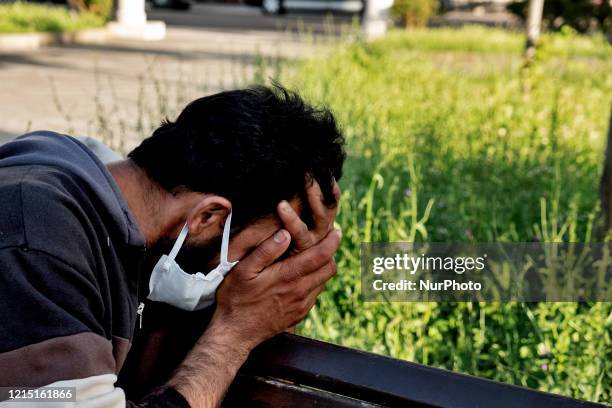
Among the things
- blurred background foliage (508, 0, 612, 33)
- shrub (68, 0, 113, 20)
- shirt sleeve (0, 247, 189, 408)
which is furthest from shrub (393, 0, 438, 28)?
shirt sleeve (0, 247, 189, 408)

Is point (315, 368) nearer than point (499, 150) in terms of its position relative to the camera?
Yes

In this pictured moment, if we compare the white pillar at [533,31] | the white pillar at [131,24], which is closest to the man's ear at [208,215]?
the white pillar at [533,31]

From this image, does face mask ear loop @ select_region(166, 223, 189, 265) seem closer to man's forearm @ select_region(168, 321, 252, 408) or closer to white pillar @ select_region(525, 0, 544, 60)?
man's forearm @ select_region(168, 321, 252, 408)

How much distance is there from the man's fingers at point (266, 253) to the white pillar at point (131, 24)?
17469 mm

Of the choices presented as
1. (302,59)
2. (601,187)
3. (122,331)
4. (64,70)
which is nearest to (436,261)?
(601,187)

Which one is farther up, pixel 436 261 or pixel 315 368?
pixel 315 368

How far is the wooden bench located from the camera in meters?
1.88

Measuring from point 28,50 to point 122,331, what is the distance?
13.8m

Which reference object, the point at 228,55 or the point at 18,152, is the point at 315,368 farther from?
the point at 228,55

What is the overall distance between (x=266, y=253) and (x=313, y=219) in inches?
5.2

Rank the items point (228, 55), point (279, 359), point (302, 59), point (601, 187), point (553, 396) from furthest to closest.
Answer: point (228, 55), point (302, 59), point (601, 187), point (279, 359), point (553, 396)

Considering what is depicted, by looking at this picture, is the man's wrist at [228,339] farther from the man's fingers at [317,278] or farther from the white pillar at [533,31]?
the white pillar at [533,31]

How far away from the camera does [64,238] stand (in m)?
1.67

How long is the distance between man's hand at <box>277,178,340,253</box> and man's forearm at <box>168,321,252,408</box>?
241 mm
